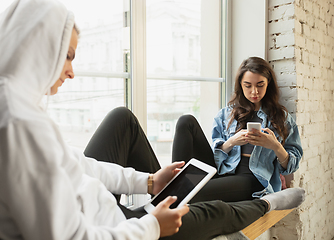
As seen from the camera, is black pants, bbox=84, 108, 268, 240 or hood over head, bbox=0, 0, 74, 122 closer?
hood over head, bbox=0, 0, 74, 122

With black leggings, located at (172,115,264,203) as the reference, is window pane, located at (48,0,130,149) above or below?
above

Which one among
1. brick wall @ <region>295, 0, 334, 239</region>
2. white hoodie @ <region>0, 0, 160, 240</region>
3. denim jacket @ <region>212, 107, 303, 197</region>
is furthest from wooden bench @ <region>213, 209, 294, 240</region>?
white hoodie @ <region>0, 0, 160, 240</region>

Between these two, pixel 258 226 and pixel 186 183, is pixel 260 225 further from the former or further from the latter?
pixel 186 183

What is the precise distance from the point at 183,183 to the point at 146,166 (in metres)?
0.34

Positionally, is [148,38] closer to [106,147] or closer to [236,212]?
[106,147]

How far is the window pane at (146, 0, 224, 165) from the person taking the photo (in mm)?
1826

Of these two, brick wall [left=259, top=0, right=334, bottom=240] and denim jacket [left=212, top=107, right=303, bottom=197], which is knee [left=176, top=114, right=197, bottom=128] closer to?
denim jacket [left=212, top=107, right=303, bottom=197]

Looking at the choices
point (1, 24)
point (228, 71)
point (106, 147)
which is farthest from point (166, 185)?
point (228, 71)

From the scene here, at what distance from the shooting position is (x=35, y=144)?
55 cm

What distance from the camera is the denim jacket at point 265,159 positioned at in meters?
1.71

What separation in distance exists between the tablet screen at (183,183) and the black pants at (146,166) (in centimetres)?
10

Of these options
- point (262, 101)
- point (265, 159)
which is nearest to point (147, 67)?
point (262, 101)

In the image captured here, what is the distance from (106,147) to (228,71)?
4.81 ft

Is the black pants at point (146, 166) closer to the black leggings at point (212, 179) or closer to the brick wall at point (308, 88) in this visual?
the black leggings at point (212, 179)
